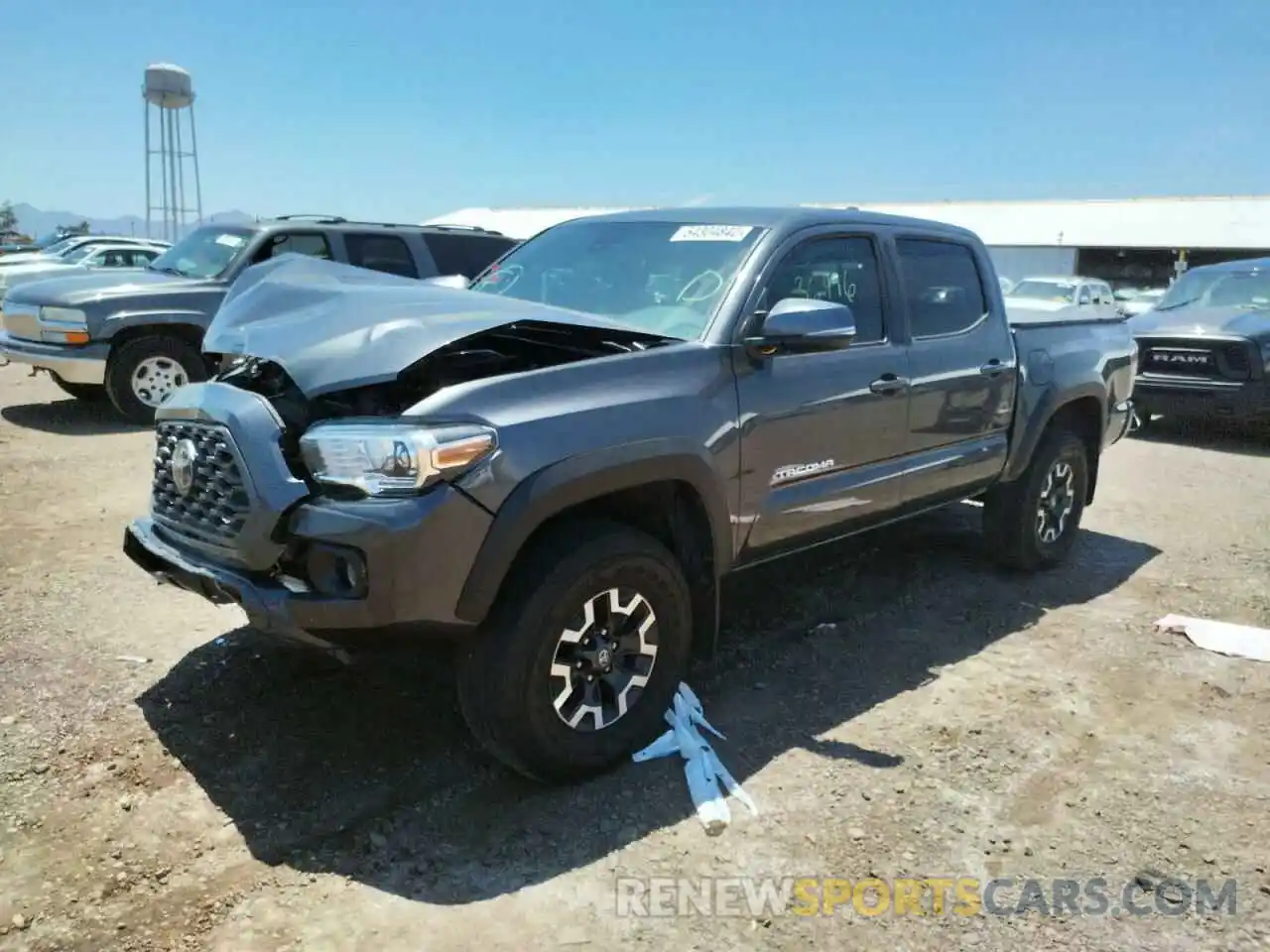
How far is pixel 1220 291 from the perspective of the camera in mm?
10625

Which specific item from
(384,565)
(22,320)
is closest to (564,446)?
(384,565)

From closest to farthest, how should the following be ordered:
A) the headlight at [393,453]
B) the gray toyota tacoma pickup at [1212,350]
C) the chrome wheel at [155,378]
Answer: the headlight at [393,453] < the chrome wheel at [155,378] < the gray toyota tacoma pickup at [1212,350]

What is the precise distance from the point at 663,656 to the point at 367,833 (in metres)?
1.12

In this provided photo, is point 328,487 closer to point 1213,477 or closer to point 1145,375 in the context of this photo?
point 1213,477

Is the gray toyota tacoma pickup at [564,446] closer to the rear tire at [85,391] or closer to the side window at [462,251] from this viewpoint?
the side window at [462,251]

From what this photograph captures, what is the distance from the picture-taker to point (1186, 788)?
3398mm

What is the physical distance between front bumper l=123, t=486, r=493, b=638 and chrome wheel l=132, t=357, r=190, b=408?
22.5 ft

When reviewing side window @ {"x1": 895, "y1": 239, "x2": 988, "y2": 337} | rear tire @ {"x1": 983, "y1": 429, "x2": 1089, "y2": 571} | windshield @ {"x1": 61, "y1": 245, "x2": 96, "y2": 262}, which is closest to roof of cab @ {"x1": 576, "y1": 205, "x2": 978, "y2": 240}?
side window @ {"x1": 895, "y1": 239, "x2": 988, "y2": 337}

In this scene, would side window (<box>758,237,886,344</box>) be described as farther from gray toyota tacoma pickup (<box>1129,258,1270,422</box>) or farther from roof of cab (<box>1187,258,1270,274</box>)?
roof of cab (<box>1187,258,1270,274</box>)

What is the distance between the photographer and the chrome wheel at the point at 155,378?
29.0 feet

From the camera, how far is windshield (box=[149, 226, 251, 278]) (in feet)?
30.5

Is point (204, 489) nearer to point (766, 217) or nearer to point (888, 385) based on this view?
point (766, 217)

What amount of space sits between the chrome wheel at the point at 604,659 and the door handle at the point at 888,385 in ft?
5.04

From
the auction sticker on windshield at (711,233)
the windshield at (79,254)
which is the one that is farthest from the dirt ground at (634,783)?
the windshield at (79,254)
